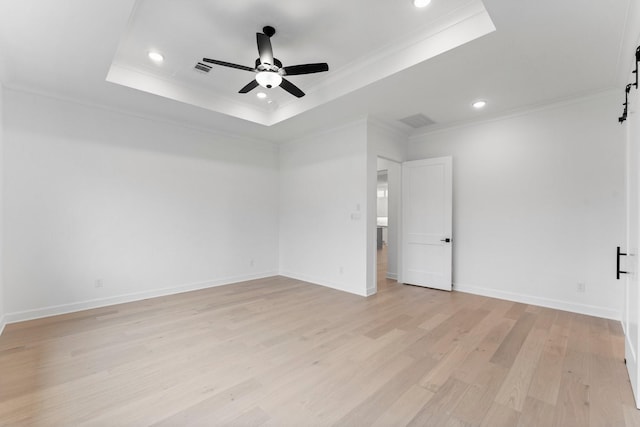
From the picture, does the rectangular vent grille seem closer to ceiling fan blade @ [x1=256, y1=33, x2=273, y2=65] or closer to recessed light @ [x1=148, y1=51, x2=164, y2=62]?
recessed light @ [x1=148, y1=51, x2=164, y2=62]

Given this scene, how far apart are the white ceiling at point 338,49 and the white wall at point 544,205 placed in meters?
0.47

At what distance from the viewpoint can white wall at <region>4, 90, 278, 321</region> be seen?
12.1ft

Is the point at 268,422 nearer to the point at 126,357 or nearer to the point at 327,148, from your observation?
the point at 126,357

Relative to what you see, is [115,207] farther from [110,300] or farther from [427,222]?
[427,222]

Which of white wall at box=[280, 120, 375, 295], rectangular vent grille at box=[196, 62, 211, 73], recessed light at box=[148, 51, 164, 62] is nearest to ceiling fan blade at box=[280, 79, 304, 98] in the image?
rectangular vent grille at box=[196, 62, 211, 73]

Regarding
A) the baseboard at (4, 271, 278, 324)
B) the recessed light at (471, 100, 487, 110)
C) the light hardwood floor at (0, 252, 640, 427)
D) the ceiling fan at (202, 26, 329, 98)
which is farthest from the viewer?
the recessed light at (471, 100, 487, 110)

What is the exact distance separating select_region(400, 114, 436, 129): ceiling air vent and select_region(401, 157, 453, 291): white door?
636mm

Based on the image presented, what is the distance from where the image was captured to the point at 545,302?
4.14 metres

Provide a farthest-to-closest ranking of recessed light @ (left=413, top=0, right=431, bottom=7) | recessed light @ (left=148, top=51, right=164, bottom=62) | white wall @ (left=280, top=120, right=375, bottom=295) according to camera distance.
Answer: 1. white wall @ (left=280, top=120, right=375, bottom=295)
2. recessed light @ (left=148, top=51, right=164, bottom=62)
3. recessed light @ (left=413, top=0, right=431, bottom=7)

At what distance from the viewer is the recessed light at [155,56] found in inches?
136

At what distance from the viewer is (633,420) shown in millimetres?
1869

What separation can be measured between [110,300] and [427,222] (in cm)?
521

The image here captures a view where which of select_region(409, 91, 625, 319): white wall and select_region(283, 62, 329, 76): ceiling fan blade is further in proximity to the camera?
select_region(409, 91, 625, 319): white wall

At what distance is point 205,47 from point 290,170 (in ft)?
10.2
